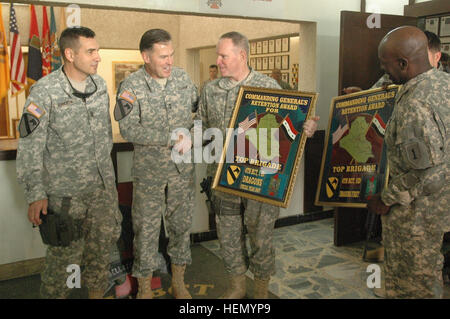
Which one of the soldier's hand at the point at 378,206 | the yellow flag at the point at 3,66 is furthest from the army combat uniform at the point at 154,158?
the yellow flag at the point at 3,66

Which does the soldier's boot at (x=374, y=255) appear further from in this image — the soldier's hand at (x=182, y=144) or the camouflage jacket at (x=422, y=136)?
the soldier's hand at (x=182, y=144)

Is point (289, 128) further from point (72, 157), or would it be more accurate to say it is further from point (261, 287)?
point (72, 157)

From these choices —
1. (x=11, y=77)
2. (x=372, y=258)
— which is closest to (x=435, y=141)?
(x=372, y=258)

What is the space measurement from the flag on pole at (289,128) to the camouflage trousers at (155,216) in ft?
2.37

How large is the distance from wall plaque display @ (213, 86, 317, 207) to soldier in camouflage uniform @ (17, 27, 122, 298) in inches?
28.2

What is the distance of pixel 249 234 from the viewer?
266 cm

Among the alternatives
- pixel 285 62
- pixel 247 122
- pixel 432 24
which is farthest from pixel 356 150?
pixel 285 62

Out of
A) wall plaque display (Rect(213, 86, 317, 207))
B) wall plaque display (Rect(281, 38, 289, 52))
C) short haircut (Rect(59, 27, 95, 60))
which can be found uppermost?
wall plaque display (Rect(281, 38, 289, 52))

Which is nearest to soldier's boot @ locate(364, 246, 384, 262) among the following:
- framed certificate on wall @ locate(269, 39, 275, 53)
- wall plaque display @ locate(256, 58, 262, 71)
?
framed certificate on wall @ locate(269, 39, 275, 53)

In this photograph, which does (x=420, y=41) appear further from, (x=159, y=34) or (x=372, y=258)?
(x=372, y=258)

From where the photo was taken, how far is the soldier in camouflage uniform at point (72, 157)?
87.4 inches

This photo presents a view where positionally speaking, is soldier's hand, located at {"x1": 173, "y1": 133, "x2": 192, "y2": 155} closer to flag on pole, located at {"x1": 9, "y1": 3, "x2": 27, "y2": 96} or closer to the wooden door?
the wooden door

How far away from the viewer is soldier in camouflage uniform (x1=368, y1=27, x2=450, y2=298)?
183cm
